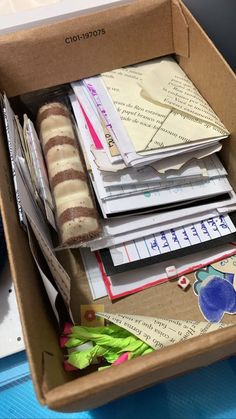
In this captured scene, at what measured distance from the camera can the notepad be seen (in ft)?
2.13

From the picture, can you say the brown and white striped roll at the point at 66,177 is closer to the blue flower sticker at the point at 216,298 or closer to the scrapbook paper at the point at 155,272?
the scrapbook paper at the point at 155,272

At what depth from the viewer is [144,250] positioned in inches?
25.8

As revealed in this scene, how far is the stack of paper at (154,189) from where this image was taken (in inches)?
25.4

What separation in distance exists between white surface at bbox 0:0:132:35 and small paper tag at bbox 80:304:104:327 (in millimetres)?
490

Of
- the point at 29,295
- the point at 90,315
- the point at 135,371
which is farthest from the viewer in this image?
the point at 90,315

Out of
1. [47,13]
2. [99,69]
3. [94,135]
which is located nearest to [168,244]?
[94,135]

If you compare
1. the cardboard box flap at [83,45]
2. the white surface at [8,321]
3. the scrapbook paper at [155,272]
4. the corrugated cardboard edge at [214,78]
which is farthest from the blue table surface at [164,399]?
the cardboard box flap at [83,45]

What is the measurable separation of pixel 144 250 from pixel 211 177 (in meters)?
0.18

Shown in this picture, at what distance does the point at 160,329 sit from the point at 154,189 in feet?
0.76

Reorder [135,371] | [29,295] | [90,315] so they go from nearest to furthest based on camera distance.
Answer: [135,371] → [29,295] → [90,315]

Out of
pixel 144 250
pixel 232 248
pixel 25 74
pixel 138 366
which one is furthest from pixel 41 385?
pixel 25 74

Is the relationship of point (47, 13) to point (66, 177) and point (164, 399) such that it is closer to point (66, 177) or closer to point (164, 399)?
point (66, 177)

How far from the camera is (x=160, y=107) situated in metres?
0.68

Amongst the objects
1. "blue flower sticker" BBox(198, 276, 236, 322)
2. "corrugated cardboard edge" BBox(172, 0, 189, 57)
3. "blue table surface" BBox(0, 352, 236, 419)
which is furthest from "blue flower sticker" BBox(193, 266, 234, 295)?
"corrugated cardboard edge" BBox(172, 0, 189, 57)
